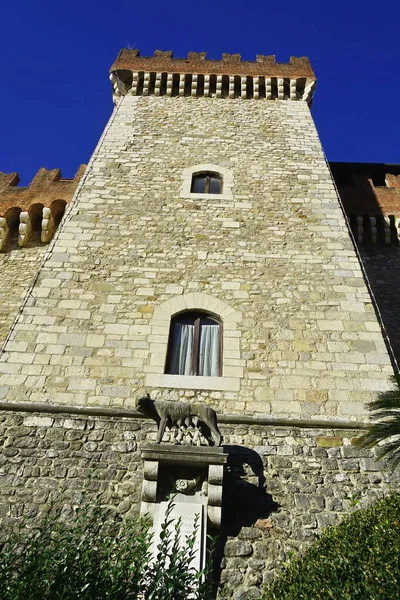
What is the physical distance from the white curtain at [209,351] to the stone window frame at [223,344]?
0.54ft

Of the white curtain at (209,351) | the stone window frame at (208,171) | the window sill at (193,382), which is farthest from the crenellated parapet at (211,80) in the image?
the window sill at (193,382)

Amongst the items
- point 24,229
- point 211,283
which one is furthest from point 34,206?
point 211,283

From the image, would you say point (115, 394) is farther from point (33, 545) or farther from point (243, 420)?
point (33, 545)

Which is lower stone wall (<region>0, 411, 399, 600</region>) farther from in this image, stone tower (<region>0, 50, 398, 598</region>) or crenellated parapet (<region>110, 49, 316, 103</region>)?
crenellated parapet (<region>110, 49, 316, 103</region>)

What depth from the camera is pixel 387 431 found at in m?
4.96

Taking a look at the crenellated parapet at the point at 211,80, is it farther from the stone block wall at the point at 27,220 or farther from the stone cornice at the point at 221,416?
the stone cornice at the point at 221,416

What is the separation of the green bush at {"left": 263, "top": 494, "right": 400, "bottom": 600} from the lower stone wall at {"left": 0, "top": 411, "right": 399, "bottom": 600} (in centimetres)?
49

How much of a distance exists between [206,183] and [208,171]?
0.34 metres

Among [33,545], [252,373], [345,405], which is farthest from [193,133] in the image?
[33,545]

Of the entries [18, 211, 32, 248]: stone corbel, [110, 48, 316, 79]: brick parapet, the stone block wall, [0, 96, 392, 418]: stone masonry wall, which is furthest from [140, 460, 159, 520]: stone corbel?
[110, 48, 316, 79]: brick parapet

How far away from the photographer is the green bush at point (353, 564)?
10.6ft

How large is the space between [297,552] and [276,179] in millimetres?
7082

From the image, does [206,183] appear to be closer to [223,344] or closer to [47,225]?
[47,225]

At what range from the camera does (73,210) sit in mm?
8523
